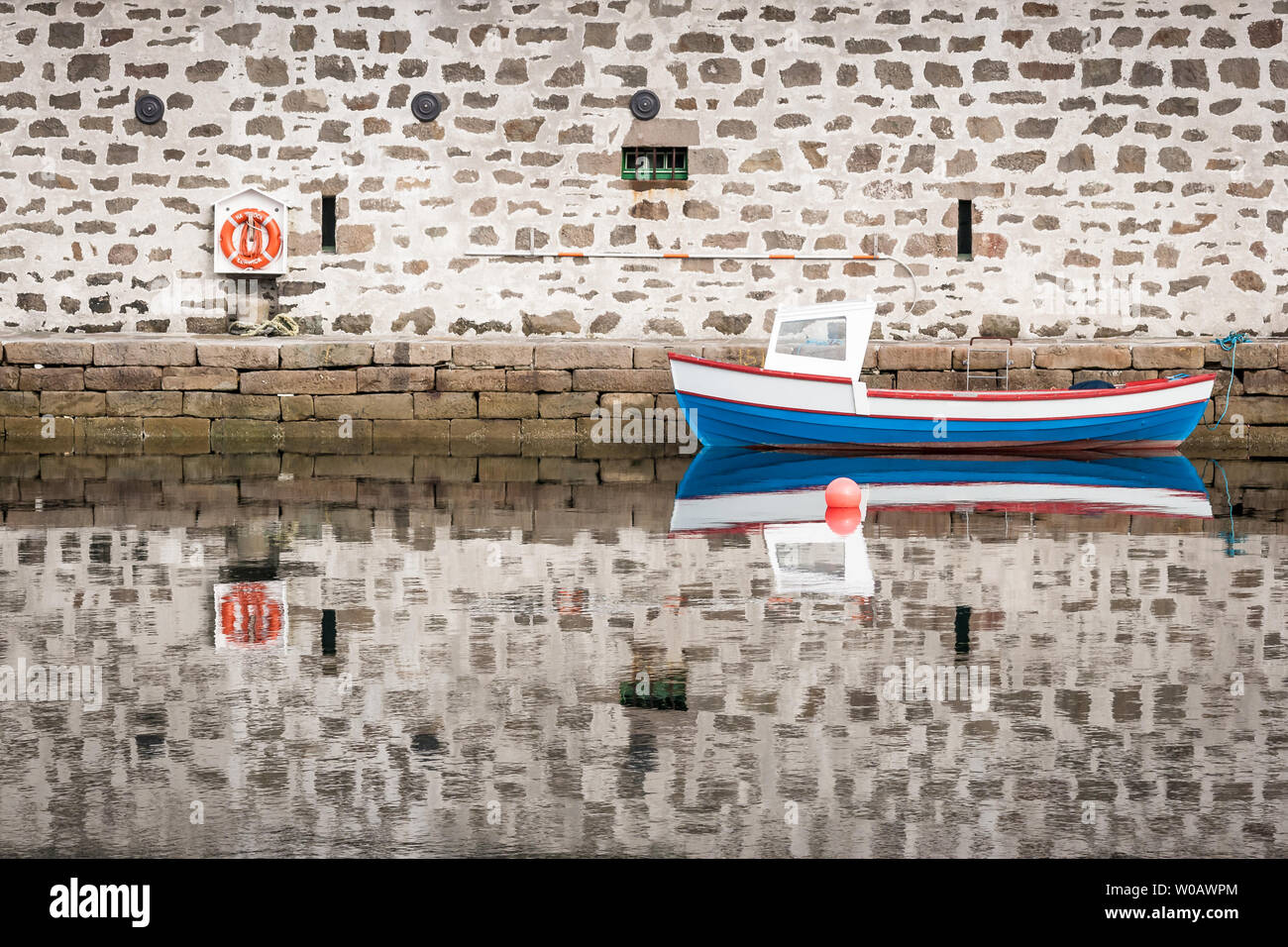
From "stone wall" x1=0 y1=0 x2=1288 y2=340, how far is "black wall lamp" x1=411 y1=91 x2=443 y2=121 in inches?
3.1

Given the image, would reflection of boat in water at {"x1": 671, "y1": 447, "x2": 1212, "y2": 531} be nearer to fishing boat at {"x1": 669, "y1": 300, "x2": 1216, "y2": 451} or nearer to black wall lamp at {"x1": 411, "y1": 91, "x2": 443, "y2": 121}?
fishing boat at {"x1": 669, "y1": 300, "x2": 1216, "y2": 451}

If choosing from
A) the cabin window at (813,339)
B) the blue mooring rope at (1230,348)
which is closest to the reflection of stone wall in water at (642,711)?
the cabin window at (813,339)

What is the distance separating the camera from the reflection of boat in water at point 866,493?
8516 mm

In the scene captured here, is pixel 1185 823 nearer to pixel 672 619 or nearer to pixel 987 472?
pixel 672 619

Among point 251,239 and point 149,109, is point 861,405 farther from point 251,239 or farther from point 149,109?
point 149,109

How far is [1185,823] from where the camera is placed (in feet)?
13.2

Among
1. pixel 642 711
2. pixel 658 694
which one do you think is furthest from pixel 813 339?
pixel 642 711

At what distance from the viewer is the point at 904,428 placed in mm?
14297

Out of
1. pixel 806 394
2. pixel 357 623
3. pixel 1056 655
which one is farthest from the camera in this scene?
pixel 806 394

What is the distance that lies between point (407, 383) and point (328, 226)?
1.80 metres

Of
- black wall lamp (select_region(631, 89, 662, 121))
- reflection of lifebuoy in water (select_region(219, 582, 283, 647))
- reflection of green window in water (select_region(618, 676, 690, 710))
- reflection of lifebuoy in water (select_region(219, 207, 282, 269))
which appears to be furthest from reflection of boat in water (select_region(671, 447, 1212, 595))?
reflection of lifebuoy in water (select_region(219, 207, 282, 269))

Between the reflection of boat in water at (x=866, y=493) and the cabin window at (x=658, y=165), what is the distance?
2.56 m

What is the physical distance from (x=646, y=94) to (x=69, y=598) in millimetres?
9538
